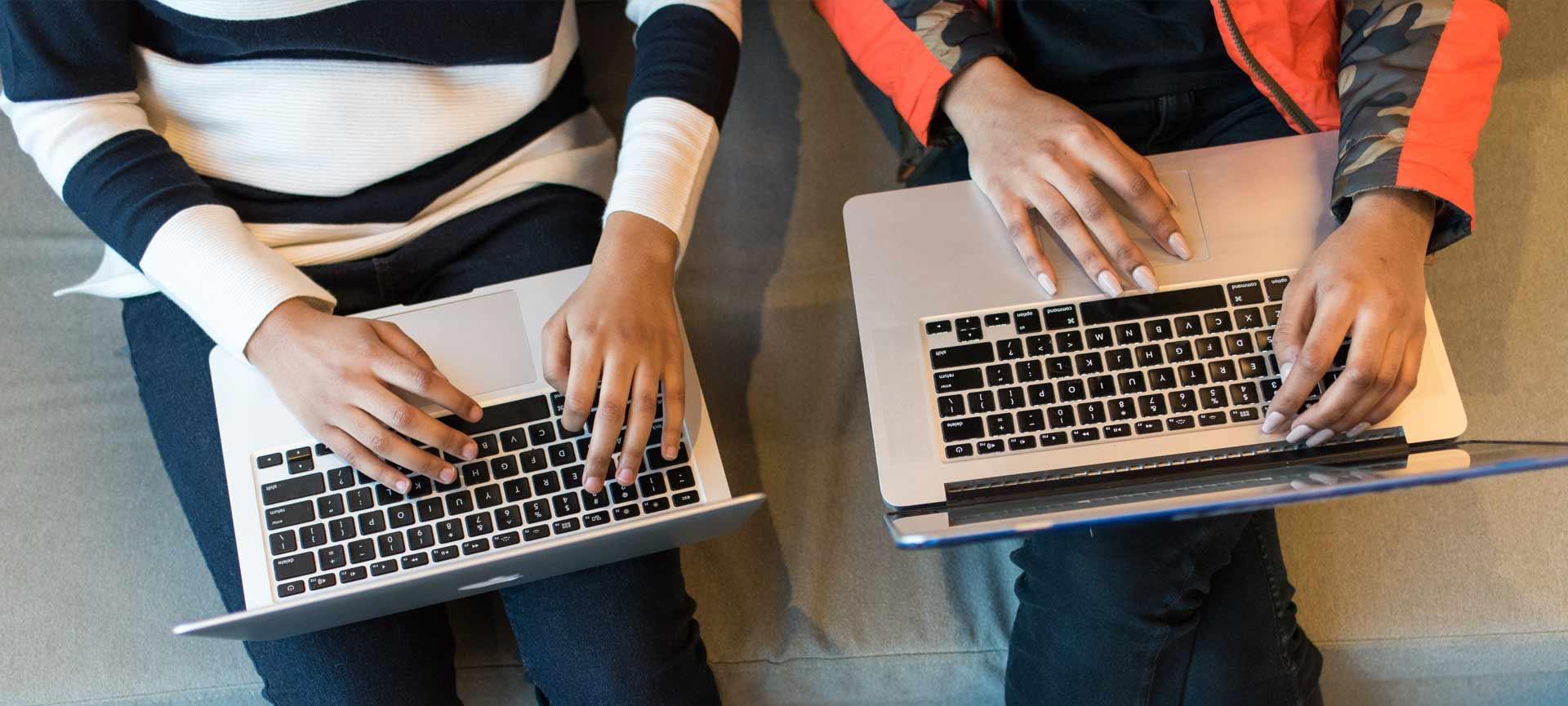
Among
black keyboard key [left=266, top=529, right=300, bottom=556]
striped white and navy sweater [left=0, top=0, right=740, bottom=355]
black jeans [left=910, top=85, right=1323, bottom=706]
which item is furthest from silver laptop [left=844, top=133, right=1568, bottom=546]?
black keyboard key [left=266, top=529, right=300, bottom=556]

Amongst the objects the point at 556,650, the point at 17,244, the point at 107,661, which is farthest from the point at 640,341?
the point at 17,244

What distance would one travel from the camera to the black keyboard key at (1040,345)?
0.93 metres

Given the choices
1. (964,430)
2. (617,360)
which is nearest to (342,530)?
(617,360)

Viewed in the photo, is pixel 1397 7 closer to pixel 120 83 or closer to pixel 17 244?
pixel 120 83

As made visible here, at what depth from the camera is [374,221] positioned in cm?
109

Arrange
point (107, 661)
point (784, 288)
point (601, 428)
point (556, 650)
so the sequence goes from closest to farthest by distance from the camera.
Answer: point (601, 428)
point (556, 650)
point (107, 661)
point (784, 288)

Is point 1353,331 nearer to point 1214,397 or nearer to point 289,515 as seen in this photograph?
point 1214,397

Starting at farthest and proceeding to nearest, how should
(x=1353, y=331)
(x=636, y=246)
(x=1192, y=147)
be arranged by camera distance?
(x=1192, y=147) < (x=636, y=246) < (x=1353, y=331)

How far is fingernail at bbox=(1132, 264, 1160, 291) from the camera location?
0.93m

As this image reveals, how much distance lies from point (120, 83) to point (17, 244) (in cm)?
45

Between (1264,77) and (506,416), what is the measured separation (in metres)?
0.74

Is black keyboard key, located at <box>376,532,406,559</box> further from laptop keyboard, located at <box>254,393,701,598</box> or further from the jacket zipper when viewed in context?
the jacket zipper

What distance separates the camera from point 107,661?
112cm

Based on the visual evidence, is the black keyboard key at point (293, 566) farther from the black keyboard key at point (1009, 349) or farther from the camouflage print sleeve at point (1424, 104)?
the camouflage print sleeve at point (1424, 104)
